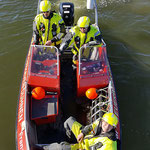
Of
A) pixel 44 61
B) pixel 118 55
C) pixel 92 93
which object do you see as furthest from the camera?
pixel 118 55

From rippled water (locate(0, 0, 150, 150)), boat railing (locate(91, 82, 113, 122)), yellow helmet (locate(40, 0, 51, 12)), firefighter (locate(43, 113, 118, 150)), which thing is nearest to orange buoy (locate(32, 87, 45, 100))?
firefighter (locate(43, 113, 118, 150))

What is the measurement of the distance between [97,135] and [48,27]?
9.65 ft

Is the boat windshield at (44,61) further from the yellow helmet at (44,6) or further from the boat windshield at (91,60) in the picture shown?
the yellow helmet at (44,6)

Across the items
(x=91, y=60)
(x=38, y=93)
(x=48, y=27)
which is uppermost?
(x=48, y=27)

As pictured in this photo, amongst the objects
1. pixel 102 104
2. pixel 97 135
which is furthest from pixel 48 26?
pixel 97 135

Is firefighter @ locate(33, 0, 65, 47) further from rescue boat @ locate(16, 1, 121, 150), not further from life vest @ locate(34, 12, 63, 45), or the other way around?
rescue boat @ locate(16, 1, 121, 150)

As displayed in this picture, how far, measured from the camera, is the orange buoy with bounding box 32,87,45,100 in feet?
11.4

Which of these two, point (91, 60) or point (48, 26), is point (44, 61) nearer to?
point (48, 26)

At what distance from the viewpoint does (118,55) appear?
6441 millimetres

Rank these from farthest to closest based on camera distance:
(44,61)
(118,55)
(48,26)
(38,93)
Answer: (118,55)
(48,26)
(44,61)
(38,93)

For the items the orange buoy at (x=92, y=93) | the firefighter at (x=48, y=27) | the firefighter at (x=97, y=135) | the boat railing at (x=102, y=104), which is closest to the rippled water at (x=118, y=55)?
the boat railing at (x=102, y=104)

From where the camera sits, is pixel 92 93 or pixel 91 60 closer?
pixel 92 93

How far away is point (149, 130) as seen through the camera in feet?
14.0

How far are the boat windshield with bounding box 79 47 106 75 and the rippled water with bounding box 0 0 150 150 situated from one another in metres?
1.60
